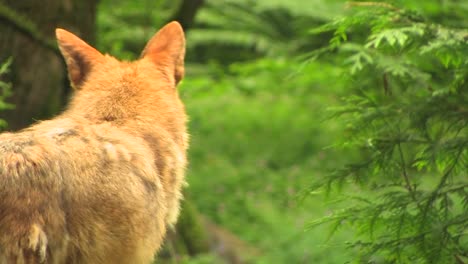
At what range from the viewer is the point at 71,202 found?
4613mm

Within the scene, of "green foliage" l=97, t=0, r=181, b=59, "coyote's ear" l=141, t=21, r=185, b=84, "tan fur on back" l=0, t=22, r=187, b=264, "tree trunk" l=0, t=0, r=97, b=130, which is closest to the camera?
"tan fur on back" l=0, t=22, r=187, b=264

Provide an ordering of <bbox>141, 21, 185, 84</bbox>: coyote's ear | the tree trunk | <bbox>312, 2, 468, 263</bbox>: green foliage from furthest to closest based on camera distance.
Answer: the tree trunk, <bbox>141, 21, 185, 84</bbox>: coyote's ear, <bbox>312, 2, 468, 263</bbox>: green foliage

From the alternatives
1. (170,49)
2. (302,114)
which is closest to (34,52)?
(170,49)

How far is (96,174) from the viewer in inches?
185

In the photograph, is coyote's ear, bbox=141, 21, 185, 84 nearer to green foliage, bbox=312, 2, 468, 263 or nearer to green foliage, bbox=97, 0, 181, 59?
green foliage, bbox=312, 2, 468, 263

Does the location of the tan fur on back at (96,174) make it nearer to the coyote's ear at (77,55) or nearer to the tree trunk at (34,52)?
the coyote's ear at (77,55)

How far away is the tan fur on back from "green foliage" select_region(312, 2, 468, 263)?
1.01 meters

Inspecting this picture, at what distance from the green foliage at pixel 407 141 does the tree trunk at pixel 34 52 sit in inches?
127

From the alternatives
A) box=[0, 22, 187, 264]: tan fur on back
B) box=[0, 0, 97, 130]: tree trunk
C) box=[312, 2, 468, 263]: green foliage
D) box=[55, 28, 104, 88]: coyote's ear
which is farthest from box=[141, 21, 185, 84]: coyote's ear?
box=[0, 0, 97, 130]: tree trunk

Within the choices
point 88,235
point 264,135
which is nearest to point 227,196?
point 264,135

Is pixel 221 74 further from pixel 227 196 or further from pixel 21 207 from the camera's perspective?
pixel 21 207

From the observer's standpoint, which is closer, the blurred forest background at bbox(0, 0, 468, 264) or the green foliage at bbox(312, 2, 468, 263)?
the green foliage at bbox(312, 2, 468, 263)

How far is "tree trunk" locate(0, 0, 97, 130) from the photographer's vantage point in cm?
809

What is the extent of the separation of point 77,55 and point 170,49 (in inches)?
25.0
